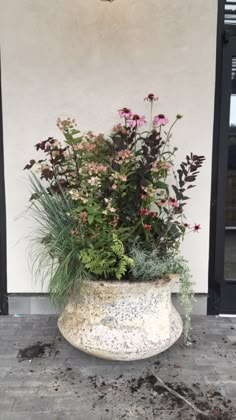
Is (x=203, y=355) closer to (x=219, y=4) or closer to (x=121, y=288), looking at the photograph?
(x=121, y=288)

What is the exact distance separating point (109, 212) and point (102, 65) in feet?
3.86

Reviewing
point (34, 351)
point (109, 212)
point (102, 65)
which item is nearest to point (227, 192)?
point (109, 212)

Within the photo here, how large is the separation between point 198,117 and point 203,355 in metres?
1.59

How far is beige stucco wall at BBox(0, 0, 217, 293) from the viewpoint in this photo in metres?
2.58

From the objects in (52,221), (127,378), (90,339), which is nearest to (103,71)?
(52,221)

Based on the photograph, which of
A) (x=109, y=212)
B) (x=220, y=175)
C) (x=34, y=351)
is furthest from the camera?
(x=220, y=175)

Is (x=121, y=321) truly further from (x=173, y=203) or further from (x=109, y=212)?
(x=173, y=203)

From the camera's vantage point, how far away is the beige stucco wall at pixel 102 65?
2.58m

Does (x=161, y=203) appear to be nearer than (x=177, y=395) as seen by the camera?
No

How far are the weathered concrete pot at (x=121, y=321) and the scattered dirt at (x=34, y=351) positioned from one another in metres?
0.30

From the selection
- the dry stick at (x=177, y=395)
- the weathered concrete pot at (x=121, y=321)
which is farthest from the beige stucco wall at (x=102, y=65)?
the dry stick at (x=177, y=395)

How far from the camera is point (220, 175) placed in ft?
8.98

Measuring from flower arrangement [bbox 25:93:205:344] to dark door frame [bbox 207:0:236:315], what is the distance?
0.57m

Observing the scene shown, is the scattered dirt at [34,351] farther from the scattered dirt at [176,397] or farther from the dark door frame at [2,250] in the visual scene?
the dark door frame at [2,250]
